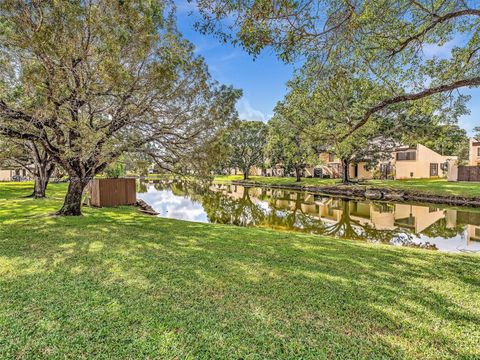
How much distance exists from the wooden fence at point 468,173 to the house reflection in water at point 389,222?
15.3 m

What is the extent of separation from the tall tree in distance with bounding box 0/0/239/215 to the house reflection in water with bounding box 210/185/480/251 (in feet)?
21.7

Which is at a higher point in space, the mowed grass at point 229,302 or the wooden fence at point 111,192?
the wooden fence at point 111,192

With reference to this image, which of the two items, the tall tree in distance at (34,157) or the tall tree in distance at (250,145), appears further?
the tall tree in distance at (250,145)

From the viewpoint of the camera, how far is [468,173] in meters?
27.6

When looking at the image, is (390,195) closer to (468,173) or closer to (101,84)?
(468,173)

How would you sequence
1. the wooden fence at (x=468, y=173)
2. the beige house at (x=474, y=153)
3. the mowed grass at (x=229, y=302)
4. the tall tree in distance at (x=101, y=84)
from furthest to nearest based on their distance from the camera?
the beige house at (x=474, y=153) < the wooden fence at (x=468, y=173) < the tall tree in distance at (x=101, y=84) < the mowed grass at (x=229, y=302)

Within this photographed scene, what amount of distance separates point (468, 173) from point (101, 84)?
34355 mm

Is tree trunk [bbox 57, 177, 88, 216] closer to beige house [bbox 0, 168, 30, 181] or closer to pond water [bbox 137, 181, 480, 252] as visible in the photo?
pond water [bbox 137, 181, 480, 252]

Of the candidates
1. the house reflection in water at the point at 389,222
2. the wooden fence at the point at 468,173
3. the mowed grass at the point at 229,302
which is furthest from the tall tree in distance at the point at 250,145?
the mowed grass at the point at 229,302

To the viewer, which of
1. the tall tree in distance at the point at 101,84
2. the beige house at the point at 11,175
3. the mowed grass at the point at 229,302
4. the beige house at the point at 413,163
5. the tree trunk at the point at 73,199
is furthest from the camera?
the beige house at the point at 11,175

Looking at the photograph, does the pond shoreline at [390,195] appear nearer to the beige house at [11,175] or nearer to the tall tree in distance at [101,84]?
the tall tree in distance at [101,84]

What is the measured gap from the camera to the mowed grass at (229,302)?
2.62m

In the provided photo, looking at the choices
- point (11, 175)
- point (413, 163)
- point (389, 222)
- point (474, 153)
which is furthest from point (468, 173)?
point (11, 175)

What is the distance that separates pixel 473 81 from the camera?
4551mm
